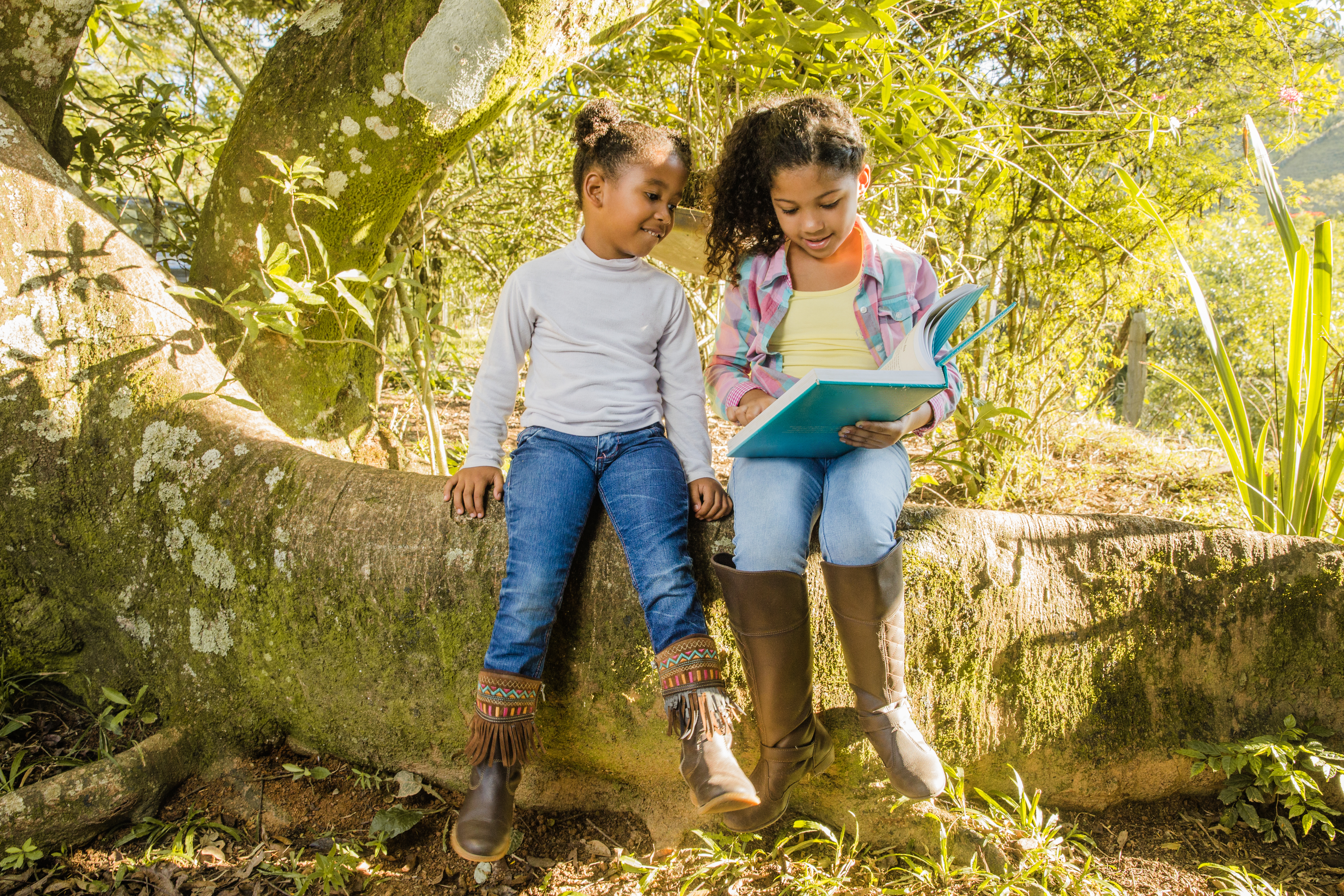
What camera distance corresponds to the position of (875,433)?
145cm

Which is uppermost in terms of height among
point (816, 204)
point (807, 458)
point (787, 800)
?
point (816, 204)

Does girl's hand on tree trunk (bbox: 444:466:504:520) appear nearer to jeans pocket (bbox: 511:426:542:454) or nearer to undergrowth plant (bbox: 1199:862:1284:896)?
jeans pocket (bbox: 511:426:542:454)

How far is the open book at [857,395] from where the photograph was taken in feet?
3.98

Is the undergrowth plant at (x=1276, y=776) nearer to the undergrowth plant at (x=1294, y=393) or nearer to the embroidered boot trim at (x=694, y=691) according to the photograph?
the undergrowth plant at (x=1294, y=393)

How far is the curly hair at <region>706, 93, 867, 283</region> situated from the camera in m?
1.55

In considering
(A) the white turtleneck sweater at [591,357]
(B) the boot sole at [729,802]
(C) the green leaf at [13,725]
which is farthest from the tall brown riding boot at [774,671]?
(C) the green leaf at [13,725]

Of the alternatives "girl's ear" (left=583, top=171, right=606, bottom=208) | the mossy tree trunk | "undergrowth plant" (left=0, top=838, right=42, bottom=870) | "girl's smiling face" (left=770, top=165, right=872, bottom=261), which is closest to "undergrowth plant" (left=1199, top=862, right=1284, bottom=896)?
"girl's smiling face" (left=770, top=165, right=872, bottom=261)

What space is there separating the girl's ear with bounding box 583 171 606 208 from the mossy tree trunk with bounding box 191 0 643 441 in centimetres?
53

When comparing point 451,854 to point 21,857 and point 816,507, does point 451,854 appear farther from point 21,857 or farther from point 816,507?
point 816,507

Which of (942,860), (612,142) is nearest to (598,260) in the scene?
(612,142)

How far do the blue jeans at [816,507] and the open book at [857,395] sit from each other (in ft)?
0.14

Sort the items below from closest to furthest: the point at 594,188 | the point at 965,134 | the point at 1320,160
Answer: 1. the point at 594,188
2. the point at 965,134
3. the point at 1320,160

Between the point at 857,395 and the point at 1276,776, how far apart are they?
51.9 inches

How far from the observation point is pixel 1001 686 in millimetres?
1608
